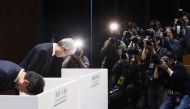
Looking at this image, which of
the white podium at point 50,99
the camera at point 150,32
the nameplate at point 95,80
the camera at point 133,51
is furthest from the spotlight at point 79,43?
the white podium at point 50,99

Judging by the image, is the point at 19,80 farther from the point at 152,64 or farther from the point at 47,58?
the point at 152,64

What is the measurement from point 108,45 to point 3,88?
9.61 feet

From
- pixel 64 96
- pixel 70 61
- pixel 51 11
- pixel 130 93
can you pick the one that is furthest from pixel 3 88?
pixel 51 11

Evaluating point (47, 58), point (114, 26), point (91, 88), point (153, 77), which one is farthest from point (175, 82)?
point (91, 88)

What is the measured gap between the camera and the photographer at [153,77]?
546cm

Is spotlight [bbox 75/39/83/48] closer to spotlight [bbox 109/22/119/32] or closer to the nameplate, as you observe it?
spotlight [bbox 109/22/119/32]

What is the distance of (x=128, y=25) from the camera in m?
5.83

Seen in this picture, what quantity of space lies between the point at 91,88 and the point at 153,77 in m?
2.06

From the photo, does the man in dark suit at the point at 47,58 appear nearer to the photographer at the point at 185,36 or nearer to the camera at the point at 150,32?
the camera at the point at 150,32

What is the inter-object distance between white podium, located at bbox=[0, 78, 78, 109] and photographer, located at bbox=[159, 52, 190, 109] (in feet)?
7.61

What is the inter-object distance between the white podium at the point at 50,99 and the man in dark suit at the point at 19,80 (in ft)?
0.27

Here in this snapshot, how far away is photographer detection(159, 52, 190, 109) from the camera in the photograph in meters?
5.25

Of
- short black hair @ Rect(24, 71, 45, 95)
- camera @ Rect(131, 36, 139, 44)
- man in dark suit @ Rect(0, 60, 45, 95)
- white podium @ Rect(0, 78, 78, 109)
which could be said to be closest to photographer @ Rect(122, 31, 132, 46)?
camera @ Rect(131, 36, 139, 44)

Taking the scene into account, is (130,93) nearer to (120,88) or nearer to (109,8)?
(120,88)
